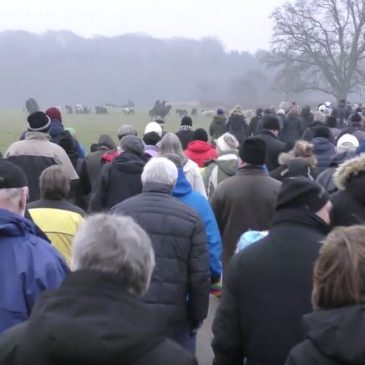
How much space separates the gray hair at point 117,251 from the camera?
2309mm

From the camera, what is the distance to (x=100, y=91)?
413ft

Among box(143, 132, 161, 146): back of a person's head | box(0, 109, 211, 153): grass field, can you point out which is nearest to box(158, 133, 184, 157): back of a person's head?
box(143, 132, 161, 146): back of a person's head

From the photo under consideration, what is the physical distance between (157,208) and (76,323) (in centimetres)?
230

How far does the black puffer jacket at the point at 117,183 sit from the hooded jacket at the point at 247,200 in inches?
39.0

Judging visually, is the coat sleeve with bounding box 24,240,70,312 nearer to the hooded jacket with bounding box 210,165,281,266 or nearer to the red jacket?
the hooded jacket with bounding box 210,165,281,266

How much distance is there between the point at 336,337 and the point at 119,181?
454 centimetres

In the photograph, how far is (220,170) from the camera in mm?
7250

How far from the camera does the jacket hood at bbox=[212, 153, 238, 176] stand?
23.6 feet

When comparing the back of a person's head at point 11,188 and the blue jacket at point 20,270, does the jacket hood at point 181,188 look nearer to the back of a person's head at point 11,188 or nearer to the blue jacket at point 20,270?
the back of a person's head at point 11,188

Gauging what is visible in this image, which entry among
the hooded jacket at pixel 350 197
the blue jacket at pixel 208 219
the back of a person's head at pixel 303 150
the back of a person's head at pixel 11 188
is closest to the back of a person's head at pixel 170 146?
the blue jacket at pixel 208 219

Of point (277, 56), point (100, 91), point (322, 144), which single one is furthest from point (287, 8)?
point (100, 91)

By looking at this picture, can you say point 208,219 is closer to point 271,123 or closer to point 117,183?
point 117,183

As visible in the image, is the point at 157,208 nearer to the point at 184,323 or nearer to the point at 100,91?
the point at 184,323

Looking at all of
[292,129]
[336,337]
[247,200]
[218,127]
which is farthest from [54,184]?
[292,129]
